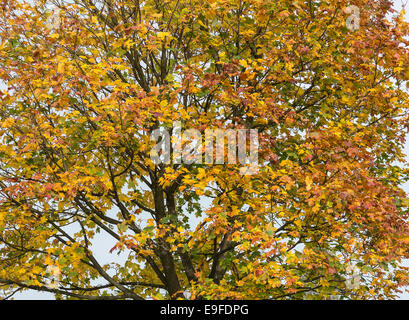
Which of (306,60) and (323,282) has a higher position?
(306,60)

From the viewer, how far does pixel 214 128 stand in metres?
9.16

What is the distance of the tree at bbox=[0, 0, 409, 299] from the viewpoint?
8.73 m

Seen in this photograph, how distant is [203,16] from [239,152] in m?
3.56

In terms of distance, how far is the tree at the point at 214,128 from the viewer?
8.73m

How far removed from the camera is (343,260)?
878 centimetres

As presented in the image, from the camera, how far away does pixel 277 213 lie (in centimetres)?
907

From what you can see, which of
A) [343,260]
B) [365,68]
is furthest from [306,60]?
[343,260]

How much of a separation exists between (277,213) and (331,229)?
1.22m

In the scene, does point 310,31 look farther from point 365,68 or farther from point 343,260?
point 343,260
